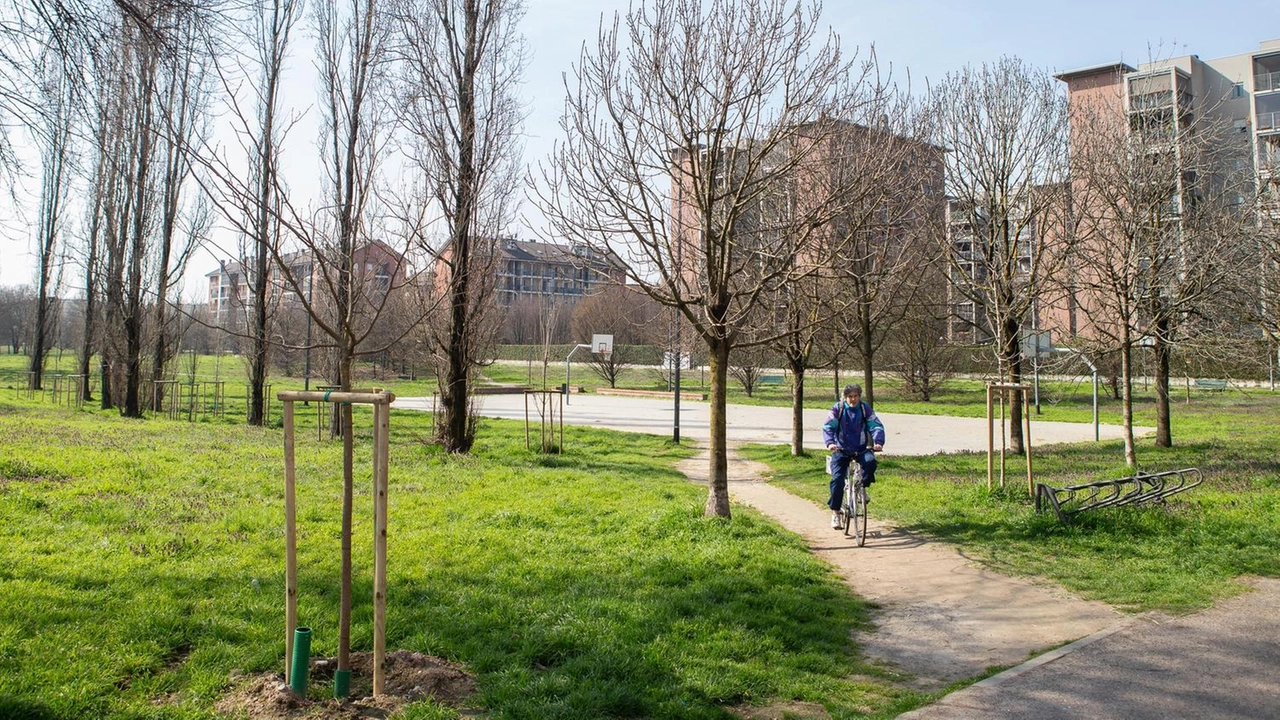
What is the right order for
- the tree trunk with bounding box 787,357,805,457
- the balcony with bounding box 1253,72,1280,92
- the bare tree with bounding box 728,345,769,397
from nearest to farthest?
the tree trunk with bounding box 787,357,805,457 → the bare tree with bounding box 728,345,769,397 → the balcony with bounding box 1253,72,1280,92

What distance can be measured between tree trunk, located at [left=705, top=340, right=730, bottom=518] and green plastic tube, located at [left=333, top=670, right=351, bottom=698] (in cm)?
516

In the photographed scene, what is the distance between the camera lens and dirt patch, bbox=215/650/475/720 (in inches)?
158

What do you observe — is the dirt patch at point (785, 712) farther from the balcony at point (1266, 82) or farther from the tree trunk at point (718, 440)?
the balcony at point (1266, 82)

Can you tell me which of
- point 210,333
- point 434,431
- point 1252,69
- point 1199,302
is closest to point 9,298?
point 210,333

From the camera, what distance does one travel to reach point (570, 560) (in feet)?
23.5

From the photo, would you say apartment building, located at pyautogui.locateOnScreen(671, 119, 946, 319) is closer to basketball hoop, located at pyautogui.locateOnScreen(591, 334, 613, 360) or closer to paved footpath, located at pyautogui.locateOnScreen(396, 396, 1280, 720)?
paved footpath, located at pyautogui.locateOnScreen(396, 396, 1280, 720)

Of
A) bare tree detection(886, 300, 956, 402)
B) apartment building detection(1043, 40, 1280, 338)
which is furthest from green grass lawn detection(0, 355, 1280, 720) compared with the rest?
bare tree detection(886, 300, 956, 402)

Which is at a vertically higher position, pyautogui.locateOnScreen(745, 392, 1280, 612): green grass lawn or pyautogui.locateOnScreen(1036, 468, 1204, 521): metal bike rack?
pyautogui.locateOnScreen(1036, 468, 1204, 521): metal bike rack

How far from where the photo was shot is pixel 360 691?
4379 millimetres

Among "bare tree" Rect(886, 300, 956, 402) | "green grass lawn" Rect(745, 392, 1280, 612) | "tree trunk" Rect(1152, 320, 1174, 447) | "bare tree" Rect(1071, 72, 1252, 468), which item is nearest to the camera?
"green grass lawn" Rect(745, 392, 1280, 612)

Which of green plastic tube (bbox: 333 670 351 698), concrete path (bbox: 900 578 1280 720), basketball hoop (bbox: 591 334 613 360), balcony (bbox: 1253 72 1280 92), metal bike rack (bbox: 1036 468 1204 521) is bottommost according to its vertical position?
concrete path (bbox: 900 578 1280 720)

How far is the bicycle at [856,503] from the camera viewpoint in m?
8.85

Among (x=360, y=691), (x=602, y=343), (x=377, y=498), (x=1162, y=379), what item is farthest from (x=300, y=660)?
(x=602, y=343)

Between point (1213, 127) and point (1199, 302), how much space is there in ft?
10.7
